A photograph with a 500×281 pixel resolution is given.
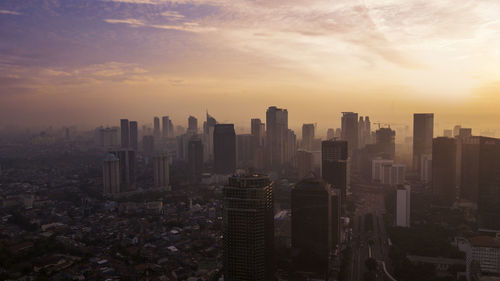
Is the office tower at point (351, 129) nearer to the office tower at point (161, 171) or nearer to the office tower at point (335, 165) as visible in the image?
the office tower at point (335, 165)

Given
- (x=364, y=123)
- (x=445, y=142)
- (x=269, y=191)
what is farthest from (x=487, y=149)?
(x=364, y=123)

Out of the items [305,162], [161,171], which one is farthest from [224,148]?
[305,162]

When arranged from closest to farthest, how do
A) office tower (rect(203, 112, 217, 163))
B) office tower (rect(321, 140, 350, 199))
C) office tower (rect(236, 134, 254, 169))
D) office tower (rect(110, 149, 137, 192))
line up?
office tower (rect(321, 140, 350, 199))
office tower (rect(110, 149, 137, 192))
office tower (rect(236, 134, 254, 169))
office tower (rect(203, 112, 217, 163))

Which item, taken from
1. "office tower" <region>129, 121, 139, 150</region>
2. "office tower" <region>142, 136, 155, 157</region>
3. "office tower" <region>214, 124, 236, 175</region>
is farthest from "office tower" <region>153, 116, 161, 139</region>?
"office tower" <region>214, 124, 236, 175</region>

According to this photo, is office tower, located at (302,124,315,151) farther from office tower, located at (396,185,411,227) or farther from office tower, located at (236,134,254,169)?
office tower, located at (396,185,411,227)

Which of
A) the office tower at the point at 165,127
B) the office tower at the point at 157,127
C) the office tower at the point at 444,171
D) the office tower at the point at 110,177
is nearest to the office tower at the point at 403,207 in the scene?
the office tower at the point at 444,171
